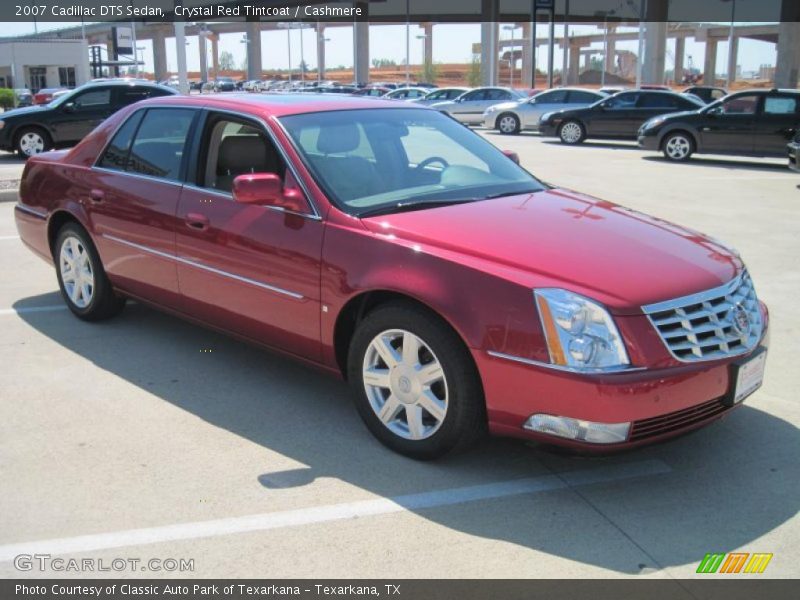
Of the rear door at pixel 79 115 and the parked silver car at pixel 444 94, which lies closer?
the rear door at pixel 79 115

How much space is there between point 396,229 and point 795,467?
2.20 m

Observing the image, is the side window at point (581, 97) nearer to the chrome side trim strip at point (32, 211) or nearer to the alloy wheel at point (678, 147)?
the alloy wheel at point (678, 147)

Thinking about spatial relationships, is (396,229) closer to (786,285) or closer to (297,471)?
(297,471)

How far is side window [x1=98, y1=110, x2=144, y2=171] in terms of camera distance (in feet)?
18.6

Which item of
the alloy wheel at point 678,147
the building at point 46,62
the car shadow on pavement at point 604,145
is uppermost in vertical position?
the building at point 46,62

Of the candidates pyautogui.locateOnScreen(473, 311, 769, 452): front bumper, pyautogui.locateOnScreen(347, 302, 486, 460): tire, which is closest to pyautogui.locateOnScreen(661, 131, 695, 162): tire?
pyautogui.locateOnScreen(473, 311, 769, 452): front bumper

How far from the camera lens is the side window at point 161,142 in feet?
17.0

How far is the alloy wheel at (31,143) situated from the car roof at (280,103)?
12643 millimetres

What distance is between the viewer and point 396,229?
3951 mm

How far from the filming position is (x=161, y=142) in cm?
538

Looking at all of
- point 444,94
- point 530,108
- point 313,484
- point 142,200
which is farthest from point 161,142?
point 444,94

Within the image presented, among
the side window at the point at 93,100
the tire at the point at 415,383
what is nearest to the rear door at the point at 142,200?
the tire at the point at 415,383

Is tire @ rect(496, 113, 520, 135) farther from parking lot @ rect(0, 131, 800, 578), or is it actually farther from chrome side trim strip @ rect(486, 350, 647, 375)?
chrome side trim strip @ rect(486, 350, 647, 375)
